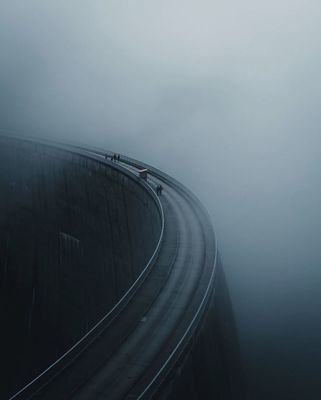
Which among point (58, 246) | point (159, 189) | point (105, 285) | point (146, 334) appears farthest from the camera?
point (58, 246)

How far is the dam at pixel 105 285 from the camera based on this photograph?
2061 cm

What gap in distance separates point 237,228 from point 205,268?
32427mm

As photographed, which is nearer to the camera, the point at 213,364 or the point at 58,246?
the point at 213,364

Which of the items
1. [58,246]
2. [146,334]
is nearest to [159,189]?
[58,246]

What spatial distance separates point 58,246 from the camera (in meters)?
54.7

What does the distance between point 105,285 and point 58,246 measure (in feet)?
40.0

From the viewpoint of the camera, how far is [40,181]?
58969 millimetres

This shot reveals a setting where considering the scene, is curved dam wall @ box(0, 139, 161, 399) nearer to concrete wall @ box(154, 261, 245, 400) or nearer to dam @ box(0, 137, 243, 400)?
dam @ box(0, 137, 243, 400)

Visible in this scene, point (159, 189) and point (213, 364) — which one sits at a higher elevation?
point (159, 189)

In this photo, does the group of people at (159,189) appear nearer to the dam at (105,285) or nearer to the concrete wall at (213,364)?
the dam at (105,285)

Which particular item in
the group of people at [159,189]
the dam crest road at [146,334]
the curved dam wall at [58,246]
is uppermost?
the group of people at [159,189]

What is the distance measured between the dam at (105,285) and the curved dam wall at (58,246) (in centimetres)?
16

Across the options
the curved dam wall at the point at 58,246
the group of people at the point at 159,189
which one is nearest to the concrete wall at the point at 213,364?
the curved dam wall at the point at 58,246

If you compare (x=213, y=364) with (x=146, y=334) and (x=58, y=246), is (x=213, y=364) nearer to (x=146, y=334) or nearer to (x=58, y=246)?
(x=146, y=334)
